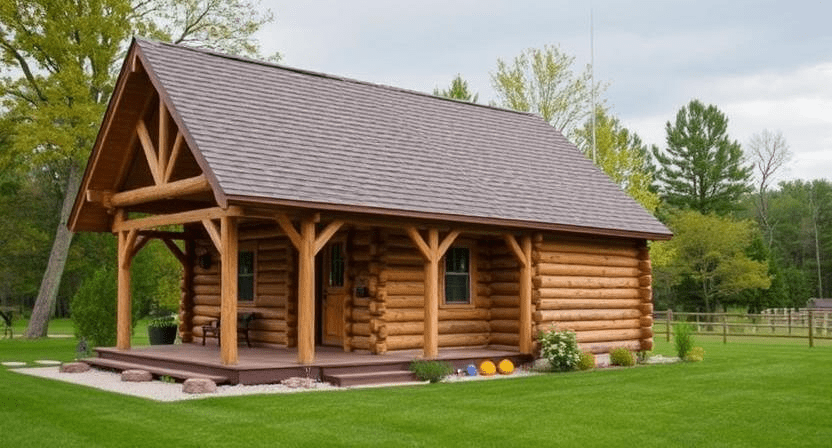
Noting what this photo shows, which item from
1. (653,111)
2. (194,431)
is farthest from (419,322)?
(653,111)

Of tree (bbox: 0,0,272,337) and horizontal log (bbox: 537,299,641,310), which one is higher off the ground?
tree (bbox: 0,0,272,337)

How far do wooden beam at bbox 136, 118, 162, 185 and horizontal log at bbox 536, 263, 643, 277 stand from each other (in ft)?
24.4

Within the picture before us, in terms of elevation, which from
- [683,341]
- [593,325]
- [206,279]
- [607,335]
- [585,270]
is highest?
[585,270]

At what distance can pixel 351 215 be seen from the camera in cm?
1476

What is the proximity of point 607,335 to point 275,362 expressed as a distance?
8.25 meters

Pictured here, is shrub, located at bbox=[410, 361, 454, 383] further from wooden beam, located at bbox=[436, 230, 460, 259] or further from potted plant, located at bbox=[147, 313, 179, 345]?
potted plant, located at bbox=[147, 313, 179, 345]

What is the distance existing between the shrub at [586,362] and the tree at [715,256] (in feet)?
102

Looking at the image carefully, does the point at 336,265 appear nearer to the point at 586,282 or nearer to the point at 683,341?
the point at 586,282


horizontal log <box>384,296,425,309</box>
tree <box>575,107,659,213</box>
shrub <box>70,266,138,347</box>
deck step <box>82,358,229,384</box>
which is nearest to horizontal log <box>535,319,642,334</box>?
horizontal log <box>384,296,425,309</box>

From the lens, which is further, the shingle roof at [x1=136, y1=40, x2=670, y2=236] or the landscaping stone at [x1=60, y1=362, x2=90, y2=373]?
the landscaping stone at [x1=60, y1=362, x2=90, y2=373]

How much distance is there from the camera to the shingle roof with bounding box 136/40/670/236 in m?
14.4

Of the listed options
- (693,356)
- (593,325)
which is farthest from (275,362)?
(693,356)

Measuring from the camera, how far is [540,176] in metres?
19.9

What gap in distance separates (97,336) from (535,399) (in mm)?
12097
